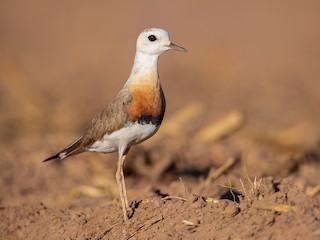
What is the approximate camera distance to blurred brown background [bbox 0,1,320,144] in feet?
47.3

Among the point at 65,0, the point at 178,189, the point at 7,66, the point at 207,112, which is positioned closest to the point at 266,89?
the point at 207,112

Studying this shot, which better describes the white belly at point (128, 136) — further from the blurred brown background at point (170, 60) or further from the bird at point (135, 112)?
the blurred brown background at point (170, 60)

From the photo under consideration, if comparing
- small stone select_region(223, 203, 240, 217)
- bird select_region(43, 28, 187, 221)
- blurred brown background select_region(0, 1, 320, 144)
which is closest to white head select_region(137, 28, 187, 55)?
bird select_region(43, 28, 187, 221)

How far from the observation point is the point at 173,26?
27.0m

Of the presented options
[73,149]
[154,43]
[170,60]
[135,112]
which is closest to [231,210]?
[135,112]

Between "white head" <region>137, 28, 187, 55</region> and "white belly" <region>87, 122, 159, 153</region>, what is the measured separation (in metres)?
0.88

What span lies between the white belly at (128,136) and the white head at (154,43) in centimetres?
88

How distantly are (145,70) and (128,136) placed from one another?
28.9 inches

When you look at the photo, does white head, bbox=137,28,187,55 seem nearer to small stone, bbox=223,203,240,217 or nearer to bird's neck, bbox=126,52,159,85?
bird's neck, bbox=126,52,159,85

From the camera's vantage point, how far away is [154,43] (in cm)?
738

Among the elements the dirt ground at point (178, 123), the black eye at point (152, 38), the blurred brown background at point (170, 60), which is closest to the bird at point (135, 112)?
the black eye at point (152, 38)

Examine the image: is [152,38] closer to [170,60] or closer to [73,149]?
[73,149]

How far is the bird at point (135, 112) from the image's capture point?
273 inches

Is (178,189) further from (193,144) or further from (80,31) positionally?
(80,31)
